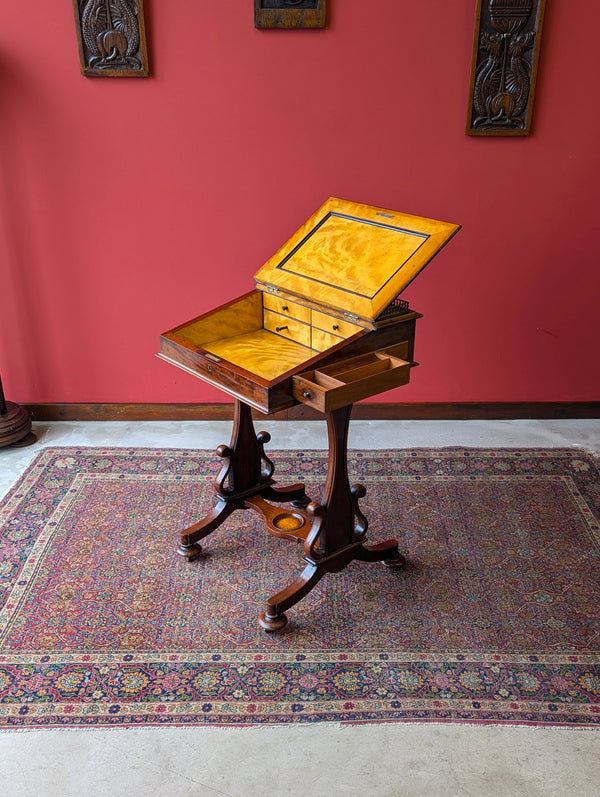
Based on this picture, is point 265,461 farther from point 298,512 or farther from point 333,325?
point 333,325

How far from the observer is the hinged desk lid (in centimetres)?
281

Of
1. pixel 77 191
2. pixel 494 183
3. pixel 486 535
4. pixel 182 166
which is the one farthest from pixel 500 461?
pixel 77 191

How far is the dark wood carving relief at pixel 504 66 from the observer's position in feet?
12.7

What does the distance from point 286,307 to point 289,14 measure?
1727mm

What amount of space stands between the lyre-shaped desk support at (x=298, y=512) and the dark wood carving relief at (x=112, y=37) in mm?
1976

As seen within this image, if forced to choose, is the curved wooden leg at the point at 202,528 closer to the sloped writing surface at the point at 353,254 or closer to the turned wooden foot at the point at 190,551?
the turned wooden foot at the point at 190,551

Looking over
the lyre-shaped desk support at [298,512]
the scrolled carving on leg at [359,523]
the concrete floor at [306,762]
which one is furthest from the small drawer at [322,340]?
the concrete floor at [306,762]

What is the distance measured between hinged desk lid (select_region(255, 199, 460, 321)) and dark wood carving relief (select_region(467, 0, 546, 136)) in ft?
4.41

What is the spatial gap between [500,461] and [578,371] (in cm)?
88

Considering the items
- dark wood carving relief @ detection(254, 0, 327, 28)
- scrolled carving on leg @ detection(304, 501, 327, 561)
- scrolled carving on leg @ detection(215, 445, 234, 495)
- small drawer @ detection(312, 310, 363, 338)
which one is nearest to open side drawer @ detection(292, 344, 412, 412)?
small drawer @ detection(312, 310, 363, 338)

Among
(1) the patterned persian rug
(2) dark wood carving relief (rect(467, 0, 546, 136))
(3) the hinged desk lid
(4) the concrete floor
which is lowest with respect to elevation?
(4) the concrete floor

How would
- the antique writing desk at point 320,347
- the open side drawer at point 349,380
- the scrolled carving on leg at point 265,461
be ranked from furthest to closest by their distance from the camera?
the scrolled carving on leg at point 265,461 < the antique writing desk at point 320,347 < the open side drawer at point 349,380

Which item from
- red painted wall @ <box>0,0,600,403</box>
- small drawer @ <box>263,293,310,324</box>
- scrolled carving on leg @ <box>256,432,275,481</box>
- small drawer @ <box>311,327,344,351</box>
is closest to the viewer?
small drawer @ <box>311,327,344,351</box>

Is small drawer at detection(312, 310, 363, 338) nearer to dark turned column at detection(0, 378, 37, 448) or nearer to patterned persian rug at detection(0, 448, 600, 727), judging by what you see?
patterned persian rug at detection(0, 448, 600, 727)
